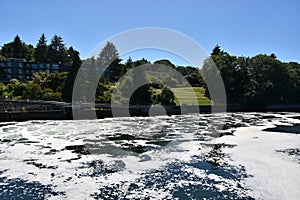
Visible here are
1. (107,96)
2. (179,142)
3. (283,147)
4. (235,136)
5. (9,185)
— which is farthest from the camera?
(107,96)

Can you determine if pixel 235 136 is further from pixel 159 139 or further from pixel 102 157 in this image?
pixel 102 157

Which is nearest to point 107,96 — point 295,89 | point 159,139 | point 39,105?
point 39,105

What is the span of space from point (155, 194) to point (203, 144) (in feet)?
31.8

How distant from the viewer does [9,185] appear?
35.1ft

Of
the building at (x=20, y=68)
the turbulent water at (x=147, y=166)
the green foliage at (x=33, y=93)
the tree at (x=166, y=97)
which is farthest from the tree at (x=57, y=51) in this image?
the turbulent water at (x=147, y=166)

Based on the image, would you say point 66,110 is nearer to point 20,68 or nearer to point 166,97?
point 166,97

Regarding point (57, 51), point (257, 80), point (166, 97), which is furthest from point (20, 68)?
point (257, 80)

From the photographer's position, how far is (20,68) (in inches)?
2931

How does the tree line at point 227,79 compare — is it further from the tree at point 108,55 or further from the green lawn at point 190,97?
the green lawn at point 190,97

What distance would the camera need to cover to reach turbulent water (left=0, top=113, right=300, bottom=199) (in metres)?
10.1

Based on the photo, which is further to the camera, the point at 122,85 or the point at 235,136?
the point at 122,85

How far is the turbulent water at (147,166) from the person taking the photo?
1008cm

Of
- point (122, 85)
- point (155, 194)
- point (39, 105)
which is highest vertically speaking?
point (122, 85)

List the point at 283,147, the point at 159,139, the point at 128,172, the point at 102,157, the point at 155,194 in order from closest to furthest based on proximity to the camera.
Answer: the point at 155,194 < the point at 128,172 < the point at 102,157 < the point at 283,147 < the point at 159,139
